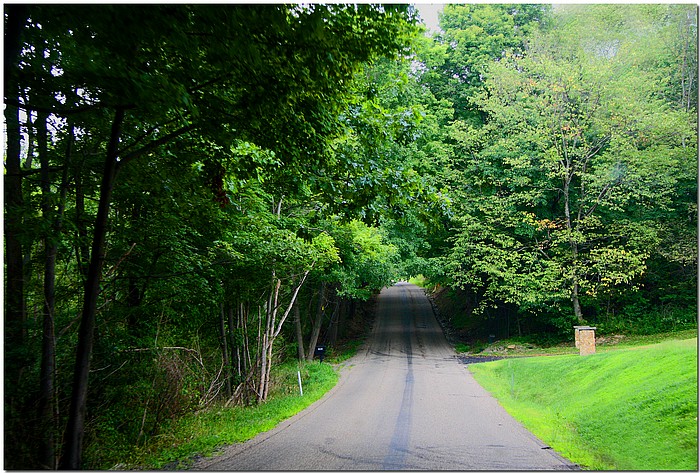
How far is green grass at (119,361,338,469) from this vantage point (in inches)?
258

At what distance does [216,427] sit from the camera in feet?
28.9

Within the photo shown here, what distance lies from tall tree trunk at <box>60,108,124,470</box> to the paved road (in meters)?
1.78

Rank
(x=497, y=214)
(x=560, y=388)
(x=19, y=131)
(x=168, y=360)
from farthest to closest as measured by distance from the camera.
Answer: (x=497, y=214) → (x=560, y=388) → (x=168, y=360) → (x=19, y=131)

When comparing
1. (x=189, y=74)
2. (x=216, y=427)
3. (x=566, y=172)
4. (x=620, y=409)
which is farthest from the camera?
(x=566, y=172)

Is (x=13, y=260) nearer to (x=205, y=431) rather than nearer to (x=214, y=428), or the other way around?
(x=205, y=431)

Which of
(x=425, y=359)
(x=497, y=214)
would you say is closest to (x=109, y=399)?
(x=425, y=359)

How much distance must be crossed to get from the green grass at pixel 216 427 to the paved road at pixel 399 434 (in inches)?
15.0

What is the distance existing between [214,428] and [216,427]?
121 mm

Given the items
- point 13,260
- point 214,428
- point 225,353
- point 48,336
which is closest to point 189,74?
point 13,260

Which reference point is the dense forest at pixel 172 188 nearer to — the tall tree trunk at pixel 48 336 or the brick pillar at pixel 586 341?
the tall tree trunk at pixel 48 336

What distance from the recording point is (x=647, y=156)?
19031 mm

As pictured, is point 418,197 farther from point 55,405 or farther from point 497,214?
point 497,214

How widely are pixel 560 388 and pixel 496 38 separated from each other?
18.9 m

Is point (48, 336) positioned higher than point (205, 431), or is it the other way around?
point (48, 336)
